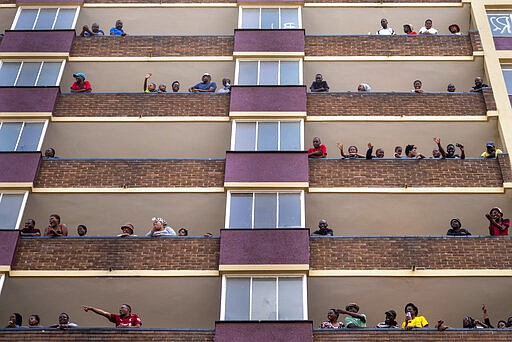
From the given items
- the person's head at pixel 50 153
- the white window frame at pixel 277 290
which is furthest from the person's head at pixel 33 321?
the person's head at pixel 50 153

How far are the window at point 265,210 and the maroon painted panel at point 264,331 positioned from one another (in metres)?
3.69

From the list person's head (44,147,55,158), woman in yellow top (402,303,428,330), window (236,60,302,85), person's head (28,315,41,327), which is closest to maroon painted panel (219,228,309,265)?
woman in yellow top (402,303,428,330)

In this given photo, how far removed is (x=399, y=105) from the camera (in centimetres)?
2938

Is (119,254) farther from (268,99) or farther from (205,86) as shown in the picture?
(268,99)

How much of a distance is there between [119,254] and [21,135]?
21.9ft

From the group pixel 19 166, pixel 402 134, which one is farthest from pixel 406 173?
pixel 19 166

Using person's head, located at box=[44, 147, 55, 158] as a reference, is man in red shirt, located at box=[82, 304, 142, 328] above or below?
below

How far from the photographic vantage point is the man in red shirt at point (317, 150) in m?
27.4

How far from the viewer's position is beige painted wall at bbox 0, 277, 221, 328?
24.6 m

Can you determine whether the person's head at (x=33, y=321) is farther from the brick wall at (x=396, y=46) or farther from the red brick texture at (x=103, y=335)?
the brick wall at (x=396, y=46)

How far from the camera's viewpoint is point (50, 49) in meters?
31.8

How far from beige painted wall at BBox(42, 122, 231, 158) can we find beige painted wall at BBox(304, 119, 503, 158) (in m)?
3.23

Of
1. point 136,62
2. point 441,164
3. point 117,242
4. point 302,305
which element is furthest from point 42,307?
point 441,164

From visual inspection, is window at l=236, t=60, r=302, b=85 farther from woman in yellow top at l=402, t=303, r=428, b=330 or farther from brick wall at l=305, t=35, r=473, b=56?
woman in yellow top at l=402, t=303, r=428, b=330
